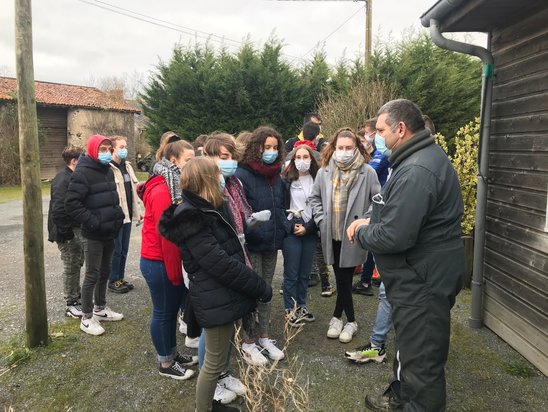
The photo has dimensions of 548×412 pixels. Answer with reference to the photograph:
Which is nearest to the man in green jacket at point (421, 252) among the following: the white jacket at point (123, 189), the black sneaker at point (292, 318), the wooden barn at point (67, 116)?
the black sneaker at point (292, 318)

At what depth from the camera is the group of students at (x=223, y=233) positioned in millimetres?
2590

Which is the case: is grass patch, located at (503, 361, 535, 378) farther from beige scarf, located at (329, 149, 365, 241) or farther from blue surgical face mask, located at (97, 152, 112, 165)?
blue surgical face mask, located at (97, 152, 112, 165)

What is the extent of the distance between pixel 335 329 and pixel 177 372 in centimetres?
156

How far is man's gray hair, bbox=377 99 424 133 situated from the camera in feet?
8.20

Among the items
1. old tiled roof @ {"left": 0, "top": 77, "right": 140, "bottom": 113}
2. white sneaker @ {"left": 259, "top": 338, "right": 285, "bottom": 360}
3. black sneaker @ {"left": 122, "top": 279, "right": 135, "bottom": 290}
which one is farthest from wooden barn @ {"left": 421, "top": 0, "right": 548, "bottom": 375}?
old tiled roof @ {"left": 0, "top": 77, "right": 140, "bottom": 113}

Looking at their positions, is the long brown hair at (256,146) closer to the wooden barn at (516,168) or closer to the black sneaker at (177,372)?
the black sneaker at (177,372)

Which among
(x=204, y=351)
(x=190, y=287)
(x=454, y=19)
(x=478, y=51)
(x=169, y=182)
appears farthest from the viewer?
(x=478, y=51)

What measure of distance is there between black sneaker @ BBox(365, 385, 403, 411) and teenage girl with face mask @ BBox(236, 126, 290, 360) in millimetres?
855

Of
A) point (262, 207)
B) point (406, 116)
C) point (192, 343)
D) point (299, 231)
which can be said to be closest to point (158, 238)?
point (262, 207)

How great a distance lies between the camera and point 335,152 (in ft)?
12.9

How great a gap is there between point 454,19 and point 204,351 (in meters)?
3.62

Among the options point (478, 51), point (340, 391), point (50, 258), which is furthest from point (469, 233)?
point (50, 258)

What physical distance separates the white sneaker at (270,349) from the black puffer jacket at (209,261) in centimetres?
112

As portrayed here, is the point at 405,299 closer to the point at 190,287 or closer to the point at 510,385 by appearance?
the point at 190,287
